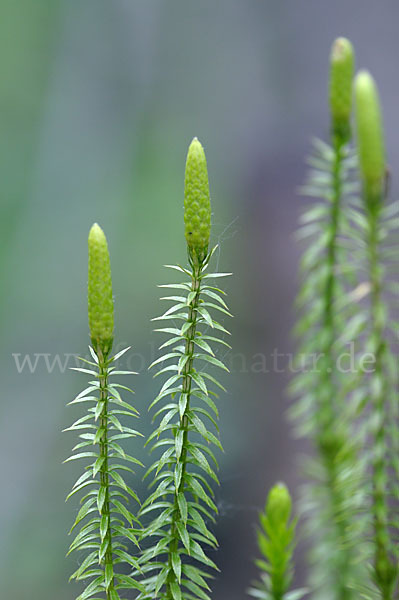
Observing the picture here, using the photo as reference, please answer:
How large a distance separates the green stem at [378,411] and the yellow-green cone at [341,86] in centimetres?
10

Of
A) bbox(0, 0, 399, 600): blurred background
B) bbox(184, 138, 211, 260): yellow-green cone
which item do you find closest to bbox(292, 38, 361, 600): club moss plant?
bbox(184, 138, 211, 260): yellow-green cone

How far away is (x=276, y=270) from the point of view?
1.21m

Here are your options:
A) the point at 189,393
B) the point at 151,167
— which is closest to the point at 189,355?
the point at 189,393

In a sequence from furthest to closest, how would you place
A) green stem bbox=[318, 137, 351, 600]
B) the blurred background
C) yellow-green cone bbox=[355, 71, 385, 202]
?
the blurred background → green stem bbox=[318, 137, 351, 600] → yellow-green cone bbox=[355, 71, 385, 202]

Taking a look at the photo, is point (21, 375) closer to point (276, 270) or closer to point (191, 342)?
point (276, 270)

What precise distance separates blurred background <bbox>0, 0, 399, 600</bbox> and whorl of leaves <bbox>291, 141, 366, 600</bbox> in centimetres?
52

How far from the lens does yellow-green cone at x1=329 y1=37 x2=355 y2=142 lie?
1.36 feet

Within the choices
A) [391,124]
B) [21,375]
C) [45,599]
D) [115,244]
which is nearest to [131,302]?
[115,244]

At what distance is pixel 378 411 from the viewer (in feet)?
1.28

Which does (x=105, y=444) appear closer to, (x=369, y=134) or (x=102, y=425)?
(x=102, y=425)

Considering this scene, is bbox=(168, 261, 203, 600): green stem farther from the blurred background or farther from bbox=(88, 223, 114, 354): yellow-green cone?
the blurred background

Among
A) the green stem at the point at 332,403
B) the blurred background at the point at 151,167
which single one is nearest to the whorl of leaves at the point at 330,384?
the green stem at the point at 332,403

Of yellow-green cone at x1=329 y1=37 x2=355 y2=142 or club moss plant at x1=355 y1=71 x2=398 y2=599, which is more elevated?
yellow-green cone at x1=329 y1=37 x2=355 y2=142

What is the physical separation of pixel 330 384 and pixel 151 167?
751mm
